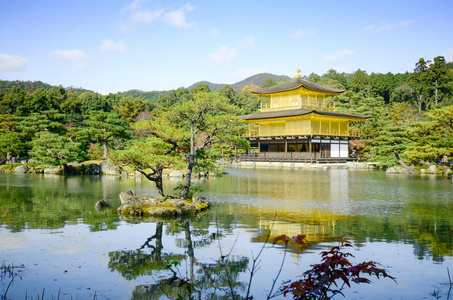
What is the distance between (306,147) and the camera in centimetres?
4031

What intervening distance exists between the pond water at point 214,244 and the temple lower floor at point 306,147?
23.2m

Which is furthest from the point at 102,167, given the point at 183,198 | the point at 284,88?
the point at 284,88

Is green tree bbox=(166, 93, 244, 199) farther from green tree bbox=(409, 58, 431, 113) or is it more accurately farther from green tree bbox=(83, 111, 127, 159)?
green tree bbox=(409, 58, 431, 113)

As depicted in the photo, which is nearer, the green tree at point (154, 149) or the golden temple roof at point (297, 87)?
the green tree at point (154, 149)

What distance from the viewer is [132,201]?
1273 cm

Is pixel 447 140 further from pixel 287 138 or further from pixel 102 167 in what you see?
pixel 102 167

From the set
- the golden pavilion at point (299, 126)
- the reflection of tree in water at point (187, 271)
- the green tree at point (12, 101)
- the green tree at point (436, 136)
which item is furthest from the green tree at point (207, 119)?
the green tree at point (12, 101)

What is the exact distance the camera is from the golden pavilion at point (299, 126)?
39.6 metres

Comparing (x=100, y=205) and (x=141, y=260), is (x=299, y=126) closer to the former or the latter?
(x=100, y=205)

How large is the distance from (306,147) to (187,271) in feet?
115

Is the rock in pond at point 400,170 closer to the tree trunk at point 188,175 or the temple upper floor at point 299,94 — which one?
the temple upper floor at point 299,94

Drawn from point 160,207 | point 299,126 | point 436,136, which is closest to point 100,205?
point 160,207

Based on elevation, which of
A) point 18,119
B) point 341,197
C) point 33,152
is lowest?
point 341,197

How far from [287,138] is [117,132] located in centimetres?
1749
